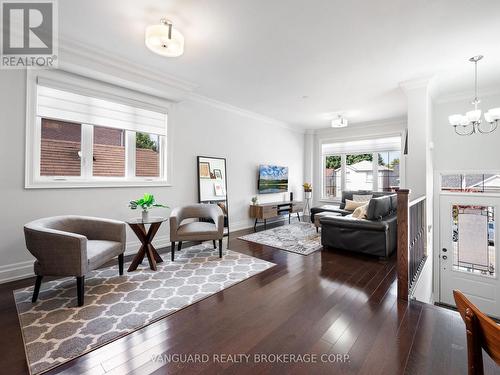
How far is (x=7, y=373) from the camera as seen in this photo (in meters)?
1.42

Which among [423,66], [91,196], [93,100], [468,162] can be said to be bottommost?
[91,196]

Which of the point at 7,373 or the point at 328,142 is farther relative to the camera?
the point at 328,142

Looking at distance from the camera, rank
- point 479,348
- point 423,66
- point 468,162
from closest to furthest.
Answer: point 479,348 < point 423,66 < point 468,162

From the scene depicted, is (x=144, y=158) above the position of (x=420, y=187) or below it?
above

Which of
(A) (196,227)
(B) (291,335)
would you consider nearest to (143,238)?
(A) (196,227)

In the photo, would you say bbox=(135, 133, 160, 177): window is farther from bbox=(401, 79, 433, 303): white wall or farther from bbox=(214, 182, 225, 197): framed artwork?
bbox=(401, 79, 433, 303): white wall

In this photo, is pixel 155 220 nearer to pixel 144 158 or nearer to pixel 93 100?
pixel 144 158

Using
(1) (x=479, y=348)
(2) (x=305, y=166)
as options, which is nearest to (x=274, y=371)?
(1) (x=479, y=348)

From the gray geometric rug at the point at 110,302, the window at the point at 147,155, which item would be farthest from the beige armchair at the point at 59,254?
the window at the point at 147,155

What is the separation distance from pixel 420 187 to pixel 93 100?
5180 mm

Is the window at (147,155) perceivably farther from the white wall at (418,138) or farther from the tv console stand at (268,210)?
the white wall at (418,138)

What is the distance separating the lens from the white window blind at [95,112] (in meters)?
3.01

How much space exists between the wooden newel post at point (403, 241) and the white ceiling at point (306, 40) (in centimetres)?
179

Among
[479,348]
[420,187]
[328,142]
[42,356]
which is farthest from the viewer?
[328,142]
